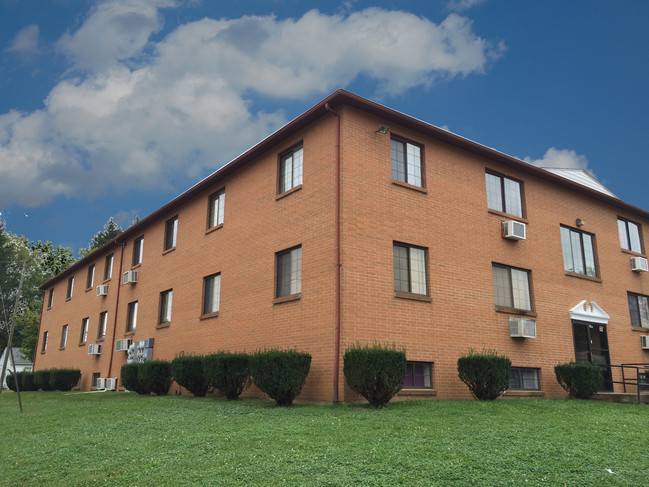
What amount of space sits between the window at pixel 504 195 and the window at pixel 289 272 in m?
6.17

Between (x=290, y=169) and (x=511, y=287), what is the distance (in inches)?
288

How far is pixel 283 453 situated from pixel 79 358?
25.4 metres

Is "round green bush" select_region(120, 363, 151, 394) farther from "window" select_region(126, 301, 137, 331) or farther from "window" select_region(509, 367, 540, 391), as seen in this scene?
"window" select_region(509, 367, 540, 391)

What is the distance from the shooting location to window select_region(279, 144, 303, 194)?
15.4m

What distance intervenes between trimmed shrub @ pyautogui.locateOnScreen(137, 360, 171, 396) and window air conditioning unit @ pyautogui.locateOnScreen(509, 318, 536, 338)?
1046 centimetres

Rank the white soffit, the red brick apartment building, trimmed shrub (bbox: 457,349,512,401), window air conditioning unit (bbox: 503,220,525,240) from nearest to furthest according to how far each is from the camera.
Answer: trimmed shrub (bbox: 457,349,512,401) → the red brick apartment building → window air conditioning unit (bbox: 503,220,525,240) → the white soffit

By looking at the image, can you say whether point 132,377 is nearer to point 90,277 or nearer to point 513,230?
point 513,230

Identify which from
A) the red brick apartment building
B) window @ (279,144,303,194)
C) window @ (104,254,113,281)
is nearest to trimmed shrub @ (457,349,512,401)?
the red brick apartment building

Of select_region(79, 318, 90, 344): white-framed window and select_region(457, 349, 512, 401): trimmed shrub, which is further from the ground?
select_region(79, 318, 90, 344): white-framed window

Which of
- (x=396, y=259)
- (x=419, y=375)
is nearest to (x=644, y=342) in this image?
(x=419, y=375)

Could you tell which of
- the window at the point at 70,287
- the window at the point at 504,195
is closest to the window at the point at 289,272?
the window at the point at 504,195

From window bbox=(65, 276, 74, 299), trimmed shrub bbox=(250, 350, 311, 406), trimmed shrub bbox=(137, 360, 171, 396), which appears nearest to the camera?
trimmed shrub bbox=(250, 350, 311, 406)

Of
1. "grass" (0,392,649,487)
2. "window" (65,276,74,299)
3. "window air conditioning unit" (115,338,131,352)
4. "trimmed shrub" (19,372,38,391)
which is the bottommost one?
"grass" (0,392,649,487)

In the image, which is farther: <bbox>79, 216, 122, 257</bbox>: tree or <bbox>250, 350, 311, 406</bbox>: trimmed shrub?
<bbox>79, 216, 122, 257</bbox>: tree
